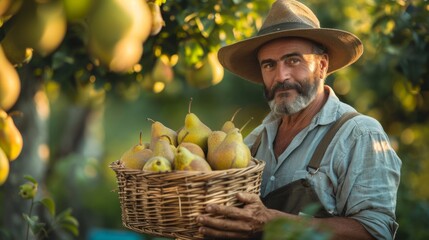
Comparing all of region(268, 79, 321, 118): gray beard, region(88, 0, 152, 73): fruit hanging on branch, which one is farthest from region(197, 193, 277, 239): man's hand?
region(88, 0, 152, 73): fruit hanging on branch

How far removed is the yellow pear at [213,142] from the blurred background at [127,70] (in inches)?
16.2

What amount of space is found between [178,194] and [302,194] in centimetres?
64

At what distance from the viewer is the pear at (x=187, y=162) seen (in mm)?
2238

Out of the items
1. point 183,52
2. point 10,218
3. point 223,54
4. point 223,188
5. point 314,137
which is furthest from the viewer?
point 10,218

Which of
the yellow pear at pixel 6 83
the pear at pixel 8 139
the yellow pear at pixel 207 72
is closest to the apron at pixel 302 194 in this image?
the pear at pixel 8 139

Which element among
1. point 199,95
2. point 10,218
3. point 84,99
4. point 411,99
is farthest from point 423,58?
point 199,95

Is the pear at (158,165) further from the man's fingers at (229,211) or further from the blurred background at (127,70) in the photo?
the blurred background at (127,70)

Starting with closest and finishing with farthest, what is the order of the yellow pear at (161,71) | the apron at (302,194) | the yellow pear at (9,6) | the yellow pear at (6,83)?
the yellow pear at (9,6)
the yellow pear at (6,83)
the apron at (302,194)
the yellow pear at (161,71)

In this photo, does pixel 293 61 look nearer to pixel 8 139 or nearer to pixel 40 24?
pixel 8 139

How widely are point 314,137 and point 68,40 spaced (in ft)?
5.02

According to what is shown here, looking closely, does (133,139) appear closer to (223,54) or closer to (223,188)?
(223,54)

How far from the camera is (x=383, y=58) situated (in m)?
5.81

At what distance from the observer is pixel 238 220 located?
2.35 m

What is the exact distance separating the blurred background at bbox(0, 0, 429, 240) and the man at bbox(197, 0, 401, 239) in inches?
16.6
